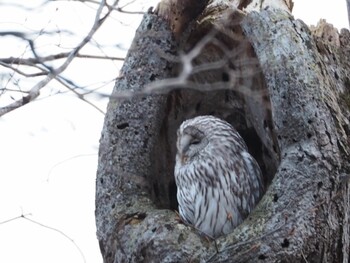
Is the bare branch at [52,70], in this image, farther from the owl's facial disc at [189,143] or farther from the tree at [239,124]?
the owl's facial disc at [189,143]

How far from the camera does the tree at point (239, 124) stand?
198 inches

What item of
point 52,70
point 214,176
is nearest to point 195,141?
point 214,176

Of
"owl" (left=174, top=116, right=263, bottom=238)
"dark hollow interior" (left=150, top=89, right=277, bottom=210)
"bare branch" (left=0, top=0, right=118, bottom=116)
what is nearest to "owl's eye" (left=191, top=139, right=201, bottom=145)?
"owl" (left=174, top=116, right=263, bottom=238)

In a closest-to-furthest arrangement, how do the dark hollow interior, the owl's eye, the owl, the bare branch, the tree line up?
the bare branch < the tree < the owl < the dark hollow interior < the owl's eye

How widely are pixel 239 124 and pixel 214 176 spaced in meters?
0.61

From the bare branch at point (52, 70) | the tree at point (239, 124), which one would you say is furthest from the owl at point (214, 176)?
the bare branch at point (52, 70)

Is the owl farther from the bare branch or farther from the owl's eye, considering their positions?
the bare branch

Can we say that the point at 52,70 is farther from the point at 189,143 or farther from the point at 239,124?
the point at 239,124

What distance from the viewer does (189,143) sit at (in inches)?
247

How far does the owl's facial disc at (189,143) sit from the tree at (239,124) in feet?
0.43

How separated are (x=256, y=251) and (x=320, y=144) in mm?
705

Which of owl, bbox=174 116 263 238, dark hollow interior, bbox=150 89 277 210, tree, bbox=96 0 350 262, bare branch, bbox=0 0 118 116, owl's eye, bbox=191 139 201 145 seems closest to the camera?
bare branch, bbox=0 0 118 116

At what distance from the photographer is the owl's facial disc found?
20.4 ft

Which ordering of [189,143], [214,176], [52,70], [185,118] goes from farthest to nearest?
[185,118] → [189,143] → [214,176] → [52,70]
